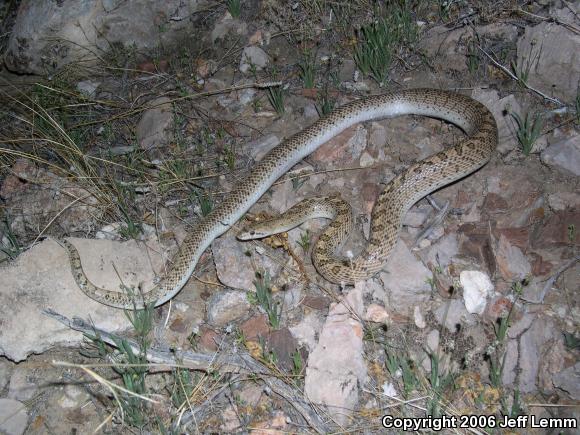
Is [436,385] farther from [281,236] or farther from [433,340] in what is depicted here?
[281,236]

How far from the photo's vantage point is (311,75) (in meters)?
7.80

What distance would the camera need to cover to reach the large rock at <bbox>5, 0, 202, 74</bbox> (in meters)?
9.48

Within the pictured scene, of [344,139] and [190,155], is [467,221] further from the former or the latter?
[190,155]

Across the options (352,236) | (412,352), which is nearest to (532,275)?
(412,352)

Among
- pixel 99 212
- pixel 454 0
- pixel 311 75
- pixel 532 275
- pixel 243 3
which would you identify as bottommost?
pixel 532 275

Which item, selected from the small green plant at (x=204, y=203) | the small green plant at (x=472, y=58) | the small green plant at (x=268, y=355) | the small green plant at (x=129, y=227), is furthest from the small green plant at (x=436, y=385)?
the small green plant at (x=472, y=58)

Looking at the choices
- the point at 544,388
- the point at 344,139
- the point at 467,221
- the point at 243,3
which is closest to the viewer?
the point at 544,388

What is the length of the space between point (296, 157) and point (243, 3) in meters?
4.33

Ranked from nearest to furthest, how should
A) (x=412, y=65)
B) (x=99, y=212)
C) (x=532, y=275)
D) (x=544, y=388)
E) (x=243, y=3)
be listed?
(x=544, y=388) < (x=532, y=275) < (x=99, y=212) < (x=412, y=65) < (x=243, y=3)

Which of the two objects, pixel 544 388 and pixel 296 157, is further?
pixel 296 157

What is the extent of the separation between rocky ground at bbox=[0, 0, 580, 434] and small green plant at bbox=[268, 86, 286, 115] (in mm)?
58

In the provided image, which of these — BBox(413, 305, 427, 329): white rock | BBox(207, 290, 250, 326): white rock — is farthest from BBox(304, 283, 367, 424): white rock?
BBox(207, 290, 250, 326): white rock

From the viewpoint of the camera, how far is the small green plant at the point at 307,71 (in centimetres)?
776

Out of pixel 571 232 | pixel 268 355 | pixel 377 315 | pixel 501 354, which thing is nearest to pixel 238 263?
pixel 268 355
